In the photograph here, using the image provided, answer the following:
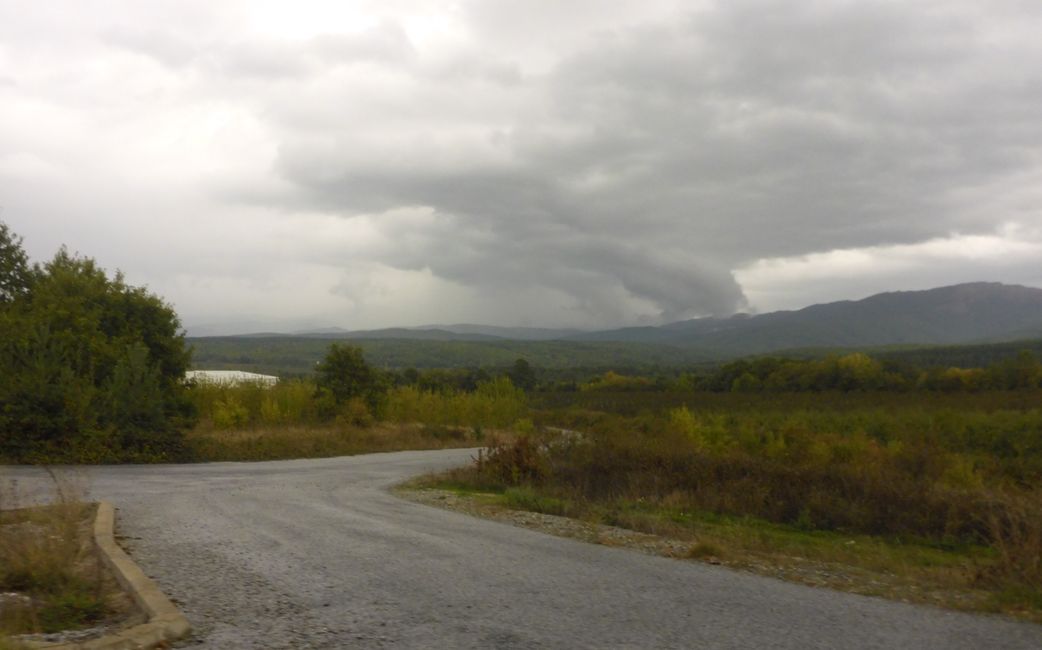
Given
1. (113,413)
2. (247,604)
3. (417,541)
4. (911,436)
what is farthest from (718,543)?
(911,436)

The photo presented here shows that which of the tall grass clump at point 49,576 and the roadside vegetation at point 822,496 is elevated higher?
the tall grass clump at point 49,576

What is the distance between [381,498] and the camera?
1733cm

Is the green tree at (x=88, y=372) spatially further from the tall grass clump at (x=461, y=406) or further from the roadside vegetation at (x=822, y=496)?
the tall grass clump at (x=461, y=406)

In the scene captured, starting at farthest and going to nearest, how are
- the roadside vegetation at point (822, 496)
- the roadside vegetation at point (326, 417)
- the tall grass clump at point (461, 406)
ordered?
the tall grass clump at point (461, 406), the roadside vegetation at point (326, 417), the roadside vegetation at point (822, 496)

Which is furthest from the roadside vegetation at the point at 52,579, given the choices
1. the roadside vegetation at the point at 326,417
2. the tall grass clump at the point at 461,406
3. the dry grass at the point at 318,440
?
the tall grass clump at the point at 461,406

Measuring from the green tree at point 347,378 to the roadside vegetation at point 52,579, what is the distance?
36.9 m

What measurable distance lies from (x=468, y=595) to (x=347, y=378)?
4046cm

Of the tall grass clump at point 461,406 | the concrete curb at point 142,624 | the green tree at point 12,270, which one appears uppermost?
the green tree at point 12,270

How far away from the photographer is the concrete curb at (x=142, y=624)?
5.84 meters

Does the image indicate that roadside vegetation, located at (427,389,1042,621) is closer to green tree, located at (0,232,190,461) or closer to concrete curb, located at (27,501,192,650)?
concrete curb, located at (27,501,192,650)

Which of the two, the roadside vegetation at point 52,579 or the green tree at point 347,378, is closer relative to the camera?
the roadside vegetation at point 52,579

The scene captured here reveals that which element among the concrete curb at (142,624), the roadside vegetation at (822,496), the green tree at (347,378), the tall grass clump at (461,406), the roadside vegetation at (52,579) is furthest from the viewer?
the tall grass clump at (461,406)

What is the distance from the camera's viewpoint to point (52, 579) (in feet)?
25.1

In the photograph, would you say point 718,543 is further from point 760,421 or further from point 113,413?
point 760,421
